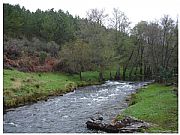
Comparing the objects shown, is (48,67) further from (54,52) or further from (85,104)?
(85,104)

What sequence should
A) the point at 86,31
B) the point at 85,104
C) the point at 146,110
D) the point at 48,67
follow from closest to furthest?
A: 1. the point at 146,110
2. the point at 85,104
3. the point at 48,67
4. the point at 86,31

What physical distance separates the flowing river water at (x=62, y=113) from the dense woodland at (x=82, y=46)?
397 inches

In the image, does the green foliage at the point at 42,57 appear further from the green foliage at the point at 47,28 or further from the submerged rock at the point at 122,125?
the submerged rock at the point at 122,125

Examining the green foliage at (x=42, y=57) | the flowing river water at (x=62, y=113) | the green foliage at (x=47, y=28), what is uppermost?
the green foliage at (x=47, y=28)

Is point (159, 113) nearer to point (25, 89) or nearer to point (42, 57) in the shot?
point (25, 89)

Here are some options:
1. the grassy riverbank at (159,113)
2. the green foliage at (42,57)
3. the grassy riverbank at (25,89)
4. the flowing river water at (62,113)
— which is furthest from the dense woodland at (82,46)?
the grassy riverbank at (159,113)

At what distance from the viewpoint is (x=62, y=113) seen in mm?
14742

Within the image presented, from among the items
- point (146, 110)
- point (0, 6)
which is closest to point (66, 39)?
point (146, 110)

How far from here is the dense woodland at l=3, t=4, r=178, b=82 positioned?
96.8ft

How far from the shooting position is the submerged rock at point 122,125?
10.5 meters

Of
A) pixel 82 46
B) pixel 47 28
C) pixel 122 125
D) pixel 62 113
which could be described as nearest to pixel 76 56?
pixel 82 46

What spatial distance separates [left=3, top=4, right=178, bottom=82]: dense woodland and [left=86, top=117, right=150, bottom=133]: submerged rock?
54.1 ft

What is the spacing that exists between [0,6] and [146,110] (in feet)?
A: 23.4

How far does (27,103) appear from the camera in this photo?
17.5 meters
